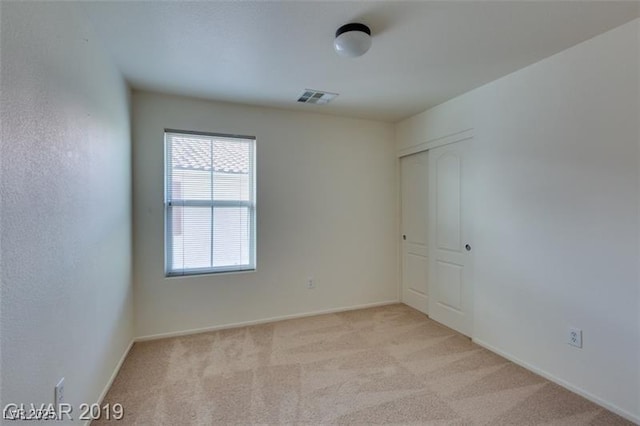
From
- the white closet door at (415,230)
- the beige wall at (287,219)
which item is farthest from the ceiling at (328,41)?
the white closet door at (415,230)

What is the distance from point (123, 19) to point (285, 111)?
6.11ft

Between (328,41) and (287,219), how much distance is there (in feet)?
6.48

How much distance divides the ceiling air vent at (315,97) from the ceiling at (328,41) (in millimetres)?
94

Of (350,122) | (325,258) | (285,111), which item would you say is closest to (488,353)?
(325,258)

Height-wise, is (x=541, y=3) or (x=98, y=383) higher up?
(x=541, y=3)

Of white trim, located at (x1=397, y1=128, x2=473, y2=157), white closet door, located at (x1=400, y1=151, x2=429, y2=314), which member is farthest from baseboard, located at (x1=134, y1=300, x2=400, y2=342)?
white trim, located at (x1=397, y1=128, x2=473, y2=157)

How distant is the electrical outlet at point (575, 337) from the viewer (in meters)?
2.13

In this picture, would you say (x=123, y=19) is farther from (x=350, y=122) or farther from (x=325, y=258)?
(x=325, y=258)

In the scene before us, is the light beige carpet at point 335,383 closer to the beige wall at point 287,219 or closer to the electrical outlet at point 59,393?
the beige wall at point 287,219

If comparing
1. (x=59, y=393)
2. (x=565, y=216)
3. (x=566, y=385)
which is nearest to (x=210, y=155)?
(x=59, y=393)

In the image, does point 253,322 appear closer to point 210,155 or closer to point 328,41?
point 210,155

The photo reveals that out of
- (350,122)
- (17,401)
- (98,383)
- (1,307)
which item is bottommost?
(98,383)

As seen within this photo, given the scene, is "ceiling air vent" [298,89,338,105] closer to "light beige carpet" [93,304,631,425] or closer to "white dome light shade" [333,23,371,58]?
"white dome light shade" [333,23,371,58]

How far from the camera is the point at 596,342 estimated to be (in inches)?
80.2
